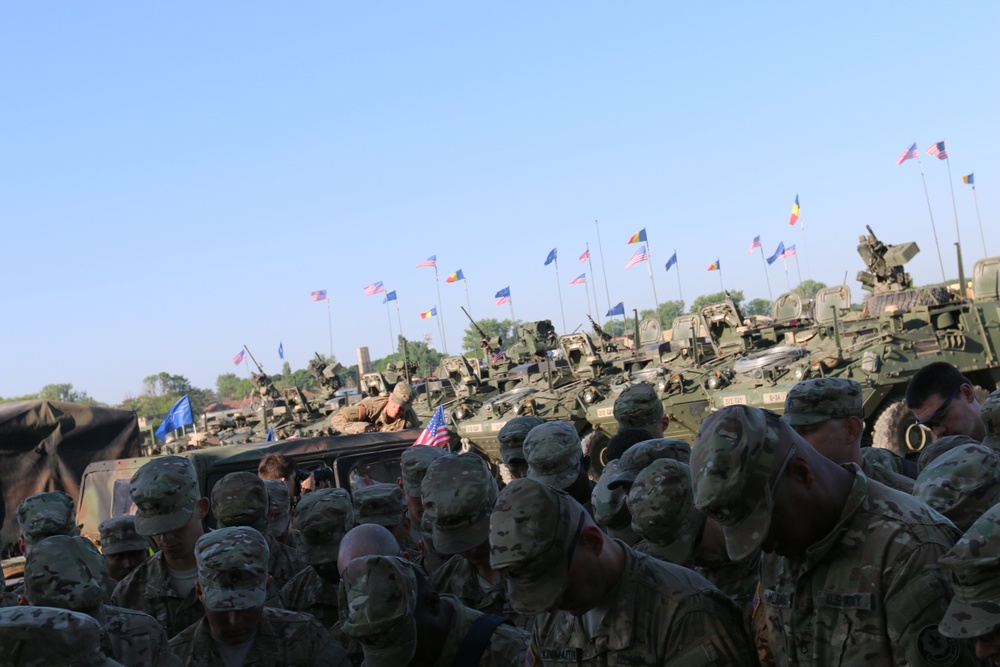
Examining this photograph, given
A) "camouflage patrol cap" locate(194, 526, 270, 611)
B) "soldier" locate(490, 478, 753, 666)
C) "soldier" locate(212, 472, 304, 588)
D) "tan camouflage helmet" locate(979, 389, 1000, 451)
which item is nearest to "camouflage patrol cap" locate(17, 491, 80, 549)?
"soldier" locate(212, 472, 304, 588)

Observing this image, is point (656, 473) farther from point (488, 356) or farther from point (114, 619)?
point (488, 356)

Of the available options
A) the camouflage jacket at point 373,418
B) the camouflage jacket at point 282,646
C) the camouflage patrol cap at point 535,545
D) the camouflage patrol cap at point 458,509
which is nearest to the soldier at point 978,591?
the camouflage patrol cap at point 535,545

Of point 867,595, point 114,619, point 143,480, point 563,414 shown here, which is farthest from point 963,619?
point 563,414

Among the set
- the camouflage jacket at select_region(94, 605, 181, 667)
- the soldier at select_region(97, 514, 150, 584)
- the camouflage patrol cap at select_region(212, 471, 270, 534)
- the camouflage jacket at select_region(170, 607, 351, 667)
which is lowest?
the camouflage jacket at select_region(170, 607, 351, 667)

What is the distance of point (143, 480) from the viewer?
504 centimetres

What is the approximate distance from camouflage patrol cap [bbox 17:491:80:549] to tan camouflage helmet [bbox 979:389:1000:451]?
4.50m

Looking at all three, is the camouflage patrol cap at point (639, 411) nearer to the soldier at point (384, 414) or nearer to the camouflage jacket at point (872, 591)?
the camouflage jacket at point (872, 591)

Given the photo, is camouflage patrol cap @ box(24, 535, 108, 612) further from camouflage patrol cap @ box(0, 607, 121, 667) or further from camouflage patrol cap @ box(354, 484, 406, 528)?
camouflage patrol cap @ box(354, 484, 406, 528)

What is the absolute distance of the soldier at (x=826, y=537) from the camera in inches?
96.4

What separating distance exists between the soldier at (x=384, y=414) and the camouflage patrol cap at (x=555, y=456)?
7.73 meters

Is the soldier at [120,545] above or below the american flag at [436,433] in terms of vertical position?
below

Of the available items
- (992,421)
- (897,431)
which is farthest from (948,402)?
(897,431)

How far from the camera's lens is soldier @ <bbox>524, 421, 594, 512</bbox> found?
16.1ft

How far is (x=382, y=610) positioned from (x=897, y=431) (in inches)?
506
